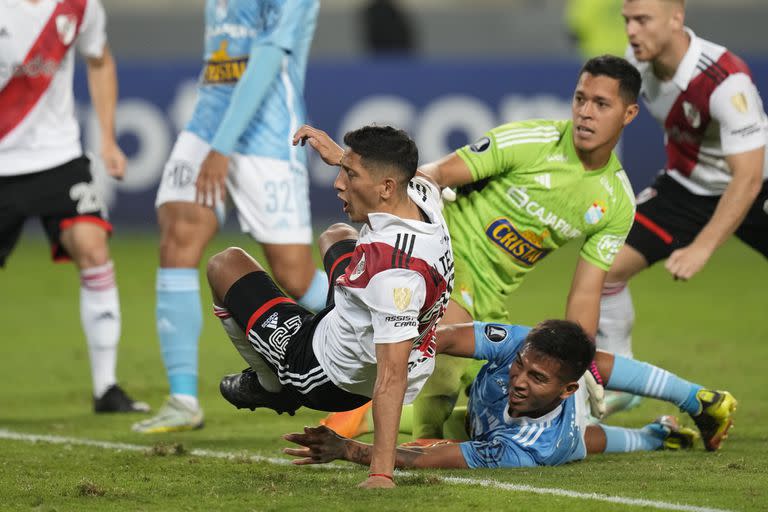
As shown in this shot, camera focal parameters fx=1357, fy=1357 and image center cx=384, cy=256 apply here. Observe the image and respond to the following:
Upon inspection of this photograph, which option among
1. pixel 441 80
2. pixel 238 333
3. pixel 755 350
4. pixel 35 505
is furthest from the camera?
pixel 441 80

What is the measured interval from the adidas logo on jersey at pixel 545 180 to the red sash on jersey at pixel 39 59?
8.53ft

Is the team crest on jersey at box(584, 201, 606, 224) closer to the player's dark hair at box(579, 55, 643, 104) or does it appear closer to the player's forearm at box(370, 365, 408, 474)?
the player's dark hair at box(579, 55, 643, 104)

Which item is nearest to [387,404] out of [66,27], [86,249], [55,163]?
[86,249]

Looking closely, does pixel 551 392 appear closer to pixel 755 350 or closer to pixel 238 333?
pixel 238 333

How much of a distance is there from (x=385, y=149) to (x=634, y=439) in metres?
1.95

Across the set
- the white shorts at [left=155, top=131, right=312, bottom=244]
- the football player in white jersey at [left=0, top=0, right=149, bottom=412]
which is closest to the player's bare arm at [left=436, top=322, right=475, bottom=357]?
the white shorts at [left=155, top=131, right=312, bottom=244]

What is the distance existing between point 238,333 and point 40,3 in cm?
241

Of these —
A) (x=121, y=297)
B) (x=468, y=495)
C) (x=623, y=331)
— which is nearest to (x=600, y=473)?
(x=468, y=495)

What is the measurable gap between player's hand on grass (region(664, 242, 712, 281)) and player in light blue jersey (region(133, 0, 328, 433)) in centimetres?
174

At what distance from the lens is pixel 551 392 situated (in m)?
5.33

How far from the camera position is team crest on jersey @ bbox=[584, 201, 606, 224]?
605cm

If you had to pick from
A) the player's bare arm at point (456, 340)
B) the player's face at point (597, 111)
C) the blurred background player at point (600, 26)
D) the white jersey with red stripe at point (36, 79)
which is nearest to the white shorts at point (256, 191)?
the white jersey with red stripe at point (36, 79)

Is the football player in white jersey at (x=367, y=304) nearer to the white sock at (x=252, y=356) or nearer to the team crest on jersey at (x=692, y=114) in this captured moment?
the white sock at (x=252, y=356)

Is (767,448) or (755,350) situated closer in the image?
(767,448)
